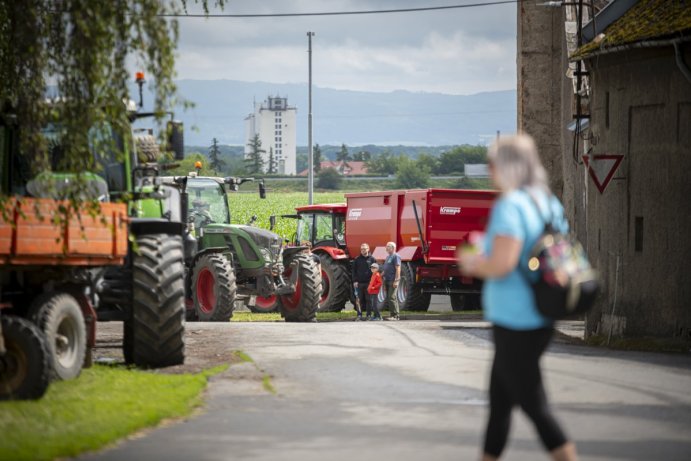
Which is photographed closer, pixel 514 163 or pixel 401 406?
pixel 514 163

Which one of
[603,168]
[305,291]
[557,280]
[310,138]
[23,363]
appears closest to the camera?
[557,280]

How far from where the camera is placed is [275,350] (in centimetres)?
1725

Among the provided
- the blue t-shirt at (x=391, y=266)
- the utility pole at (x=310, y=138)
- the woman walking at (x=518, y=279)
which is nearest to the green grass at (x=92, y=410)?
the woman walking at (x=518, y=279)

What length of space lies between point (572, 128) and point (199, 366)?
1614 cm

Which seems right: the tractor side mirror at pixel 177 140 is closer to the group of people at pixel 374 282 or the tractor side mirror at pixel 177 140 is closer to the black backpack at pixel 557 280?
the black backpack at pixel 557 280

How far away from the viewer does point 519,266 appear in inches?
284

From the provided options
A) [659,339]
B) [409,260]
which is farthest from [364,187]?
[659,339]

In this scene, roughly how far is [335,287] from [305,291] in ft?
22.6

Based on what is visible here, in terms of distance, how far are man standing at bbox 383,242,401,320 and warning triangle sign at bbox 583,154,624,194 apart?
10.2 metres

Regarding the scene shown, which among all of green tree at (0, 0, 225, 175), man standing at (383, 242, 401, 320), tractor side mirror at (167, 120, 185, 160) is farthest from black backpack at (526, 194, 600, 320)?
man standing at (383, 242, 401, 320)

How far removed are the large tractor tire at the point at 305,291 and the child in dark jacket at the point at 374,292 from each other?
152 inches

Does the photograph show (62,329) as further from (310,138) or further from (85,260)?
(310,138)

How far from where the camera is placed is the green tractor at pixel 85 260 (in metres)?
12.2

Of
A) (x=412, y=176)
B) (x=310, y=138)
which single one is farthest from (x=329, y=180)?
(x=310, y=138)
